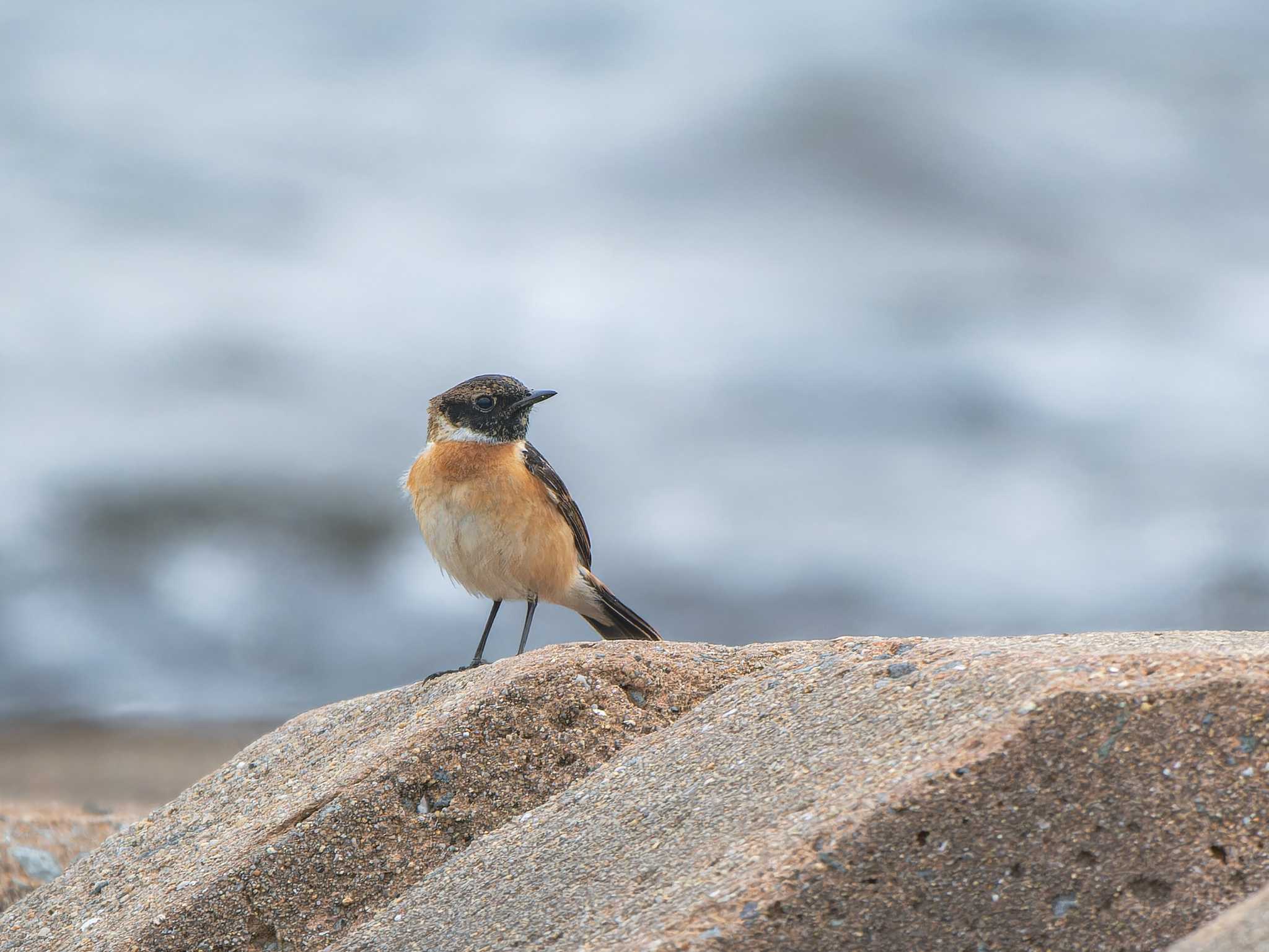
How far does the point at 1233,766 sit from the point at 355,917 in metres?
2.66

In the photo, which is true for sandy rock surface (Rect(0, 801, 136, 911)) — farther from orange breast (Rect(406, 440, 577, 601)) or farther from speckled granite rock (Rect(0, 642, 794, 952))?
orange breast (Rect(406, 440, 577, 601))

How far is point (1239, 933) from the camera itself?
2.47 meters

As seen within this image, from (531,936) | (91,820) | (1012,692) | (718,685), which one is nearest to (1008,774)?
Answer: (1012,692)

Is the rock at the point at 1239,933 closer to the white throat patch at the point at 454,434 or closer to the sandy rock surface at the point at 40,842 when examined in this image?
the white throat patch at the point at 454,434

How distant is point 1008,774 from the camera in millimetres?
3143

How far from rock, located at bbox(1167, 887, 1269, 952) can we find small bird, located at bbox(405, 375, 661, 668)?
4850 mm

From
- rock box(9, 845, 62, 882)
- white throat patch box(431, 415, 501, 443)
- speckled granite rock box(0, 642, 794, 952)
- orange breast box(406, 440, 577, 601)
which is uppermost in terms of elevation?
white throat patch box(431, 415, 501, 443)

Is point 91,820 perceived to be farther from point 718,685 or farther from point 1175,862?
point 1175,862

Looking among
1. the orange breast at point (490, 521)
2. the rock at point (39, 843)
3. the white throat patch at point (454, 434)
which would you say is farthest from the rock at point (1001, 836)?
the rock at point (39, 843)

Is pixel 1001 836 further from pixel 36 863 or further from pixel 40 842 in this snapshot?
pixel 40 842

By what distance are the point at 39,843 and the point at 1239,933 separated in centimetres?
652

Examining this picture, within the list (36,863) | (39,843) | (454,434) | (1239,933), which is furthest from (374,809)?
(39,843)

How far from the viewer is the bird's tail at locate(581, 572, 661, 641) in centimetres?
757

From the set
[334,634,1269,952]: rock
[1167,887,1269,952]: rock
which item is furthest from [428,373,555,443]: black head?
[1167,887,1269,952]: rock
